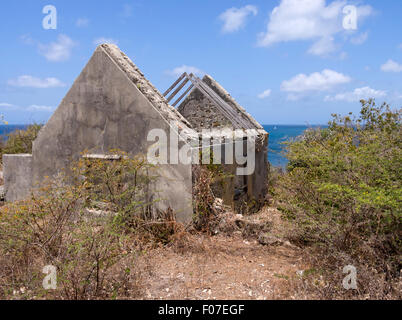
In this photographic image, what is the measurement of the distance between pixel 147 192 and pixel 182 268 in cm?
192

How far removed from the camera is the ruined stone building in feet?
21.7

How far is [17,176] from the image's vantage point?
30.2 feet

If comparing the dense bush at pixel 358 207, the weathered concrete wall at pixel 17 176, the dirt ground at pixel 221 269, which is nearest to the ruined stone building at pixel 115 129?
the weathered concrete wall at pixel 17 176

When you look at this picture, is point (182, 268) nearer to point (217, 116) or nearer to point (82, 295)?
point (82, 295)

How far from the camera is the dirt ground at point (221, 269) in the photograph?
462 centimetres

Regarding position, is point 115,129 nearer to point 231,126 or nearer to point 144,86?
point 144,86

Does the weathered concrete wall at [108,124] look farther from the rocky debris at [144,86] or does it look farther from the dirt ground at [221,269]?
the dirt ground at [221,269]

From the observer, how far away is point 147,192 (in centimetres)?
680

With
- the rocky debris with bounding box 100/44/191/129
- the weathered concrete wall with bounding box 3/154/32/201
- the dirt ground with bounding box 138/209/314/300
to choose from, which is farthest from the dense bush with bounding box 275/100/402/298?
the weathered concrete wall with bounding box 3/154/32/201

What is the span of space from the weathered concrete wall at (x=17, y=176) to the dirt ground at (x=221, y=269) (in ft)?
15.9

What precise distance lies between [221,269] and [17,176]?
21.6ft

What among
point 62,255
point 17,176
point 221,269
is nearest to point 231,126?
point 221,269

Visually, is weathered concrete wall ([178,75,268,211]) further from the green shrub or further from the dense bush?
the green shrub
